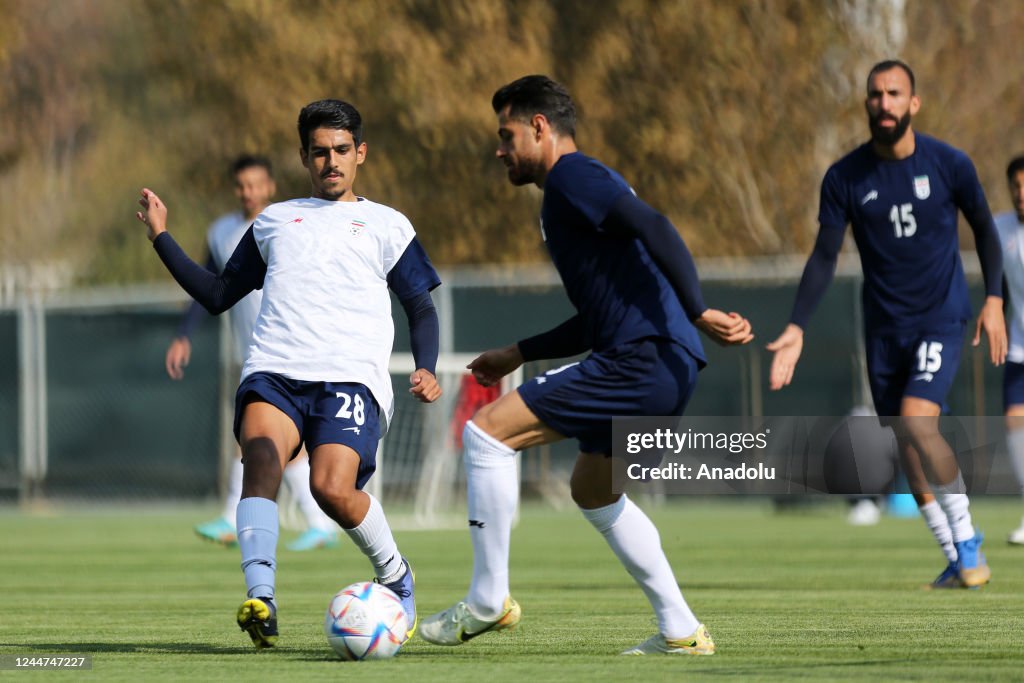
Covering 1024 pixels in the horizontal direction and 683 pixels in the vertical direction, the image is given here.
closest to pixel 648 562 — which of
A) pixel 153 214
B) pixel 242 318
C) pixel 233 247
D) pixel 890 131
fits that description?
pixel 153 214

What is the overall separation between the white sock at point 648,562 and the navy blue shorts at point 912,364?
3091 mm

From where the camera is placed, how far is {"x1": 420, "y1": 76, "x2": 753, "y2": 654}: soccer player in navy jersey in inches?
259

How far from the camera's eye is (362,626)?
665cm

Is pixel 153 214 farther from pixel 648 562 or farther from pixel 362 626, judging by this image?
pixel 648 562

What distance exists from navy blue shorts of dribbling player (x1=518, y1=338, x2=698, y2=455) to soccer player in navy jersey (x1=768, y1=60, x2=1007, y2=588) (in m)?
2.80

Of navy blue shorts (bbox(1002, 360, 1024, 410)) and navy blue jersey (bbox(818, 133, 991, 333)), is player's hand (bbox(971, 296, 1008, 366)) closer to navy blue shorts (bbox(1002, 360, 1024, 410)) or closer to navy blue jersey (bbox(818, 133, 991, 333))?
navy blue jersey (bbox(818, 133, 991, 333))

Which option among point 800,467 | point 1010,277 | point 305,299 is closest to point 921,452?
point 305,299

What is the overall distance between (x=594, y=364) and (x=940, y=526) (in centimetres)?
379

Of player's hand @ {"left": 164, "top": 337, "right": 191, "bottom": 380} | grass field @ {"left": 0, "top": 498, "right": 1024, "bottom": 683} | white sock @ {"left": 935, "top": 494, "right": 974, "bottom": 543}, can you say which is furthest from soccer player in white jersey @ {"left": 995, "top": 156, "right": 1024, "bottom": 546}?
player's hand @ {"left": 164, "top": 337, "right": 191, "bottom": 380}

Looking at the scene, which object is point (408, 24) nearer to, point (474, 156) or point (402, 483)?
point (474, 156)

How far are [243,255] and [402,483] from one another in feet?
42.0

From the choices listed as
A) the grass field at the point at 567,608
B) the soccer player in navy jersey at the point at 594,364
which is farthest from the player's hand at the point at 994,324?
the soccer player in navy jersey at the point at 594,364

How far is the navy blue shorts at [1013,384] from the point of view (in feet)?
43.1

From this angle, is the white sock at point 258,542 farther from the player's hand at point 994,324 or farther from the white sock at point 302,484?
the white sock at point 302,484
